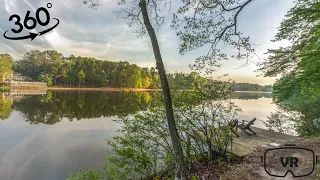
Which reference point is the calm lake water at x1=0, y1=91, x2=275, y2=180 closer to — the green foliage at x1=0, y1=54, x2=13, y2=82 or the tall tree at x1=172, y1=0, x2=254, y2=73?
the tall tree at x1=172, y1=0, x2=254, y2=73

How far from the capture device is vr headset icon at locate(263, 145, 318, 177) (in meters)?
4.20

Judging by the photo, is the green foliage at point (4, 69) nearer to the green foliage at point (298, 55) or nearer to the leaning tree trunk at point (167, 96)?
the leaning tree trunk at point (167, 96)

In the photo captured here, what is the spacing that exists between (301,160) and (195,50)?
149 inches

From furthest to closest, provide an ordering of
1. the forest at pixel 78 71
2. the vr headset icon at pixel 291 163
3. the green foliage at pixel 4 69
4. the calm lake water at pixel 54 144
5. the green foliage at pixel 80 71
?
the green foliage at pixel 80 71 → the forest at pixel 78 71 → the green foliage at pixel 4 69 → the calm lake water at pixel 54 144 → the vr headset icon at pixel 291 163

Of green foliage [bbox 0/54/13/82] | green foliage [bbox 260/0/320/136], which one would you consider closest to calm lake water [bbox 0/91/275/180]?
green foliage [bbox 260/0/320/136]

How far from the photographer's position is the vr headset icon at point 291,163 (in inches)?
165

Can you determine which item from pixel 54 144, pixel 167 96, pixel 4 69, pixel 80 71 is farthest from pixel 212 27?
pixel 4 69

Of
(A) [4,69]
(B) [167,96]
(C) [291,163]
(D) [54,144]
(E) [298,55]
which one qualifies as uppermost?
(A) [4,69]

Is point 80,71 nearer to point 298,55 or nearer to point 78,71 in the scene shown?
point 78,71

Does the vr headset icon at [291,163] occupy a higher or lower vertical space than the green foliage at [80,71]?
lower

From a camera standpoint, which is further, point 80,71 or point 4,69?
point 80,71

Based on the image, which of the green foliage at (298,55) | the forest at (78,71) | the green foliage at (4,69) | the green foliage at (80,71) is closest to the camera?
the green foliage at (298,55)

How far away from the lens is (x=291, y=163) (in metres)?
4.64

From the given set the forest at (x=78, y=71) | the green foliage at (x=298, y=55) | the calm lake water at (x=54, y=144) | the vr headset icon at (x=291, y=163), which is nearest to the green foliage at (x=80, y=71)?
the forest at (x=78, y=71)
